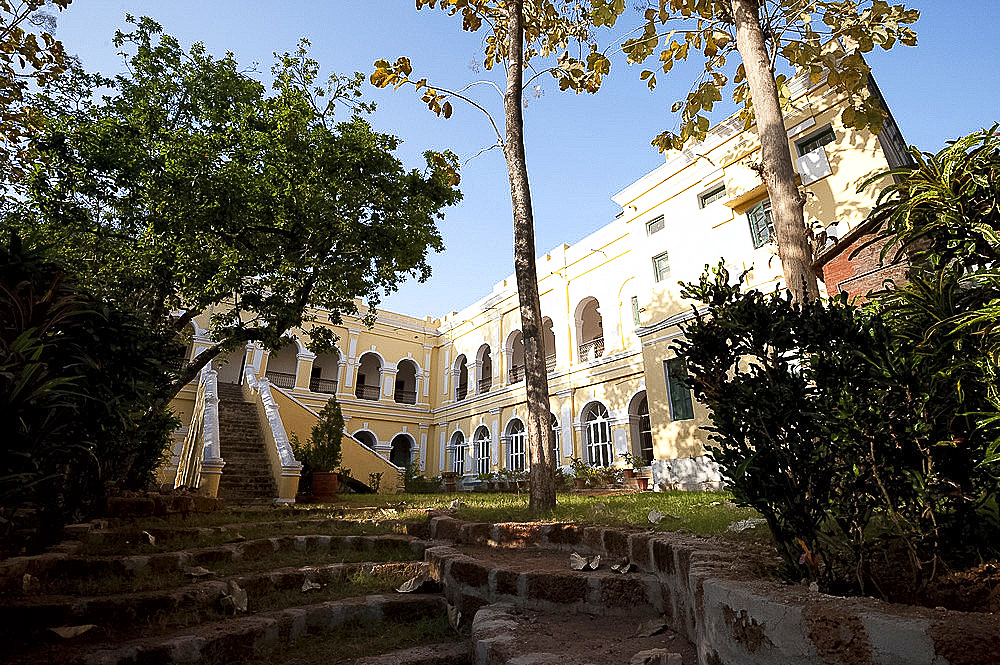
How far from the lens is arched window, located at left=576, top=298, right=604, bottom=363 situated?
18.2 metres

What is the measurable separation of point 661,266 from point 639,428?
5661 millimetres

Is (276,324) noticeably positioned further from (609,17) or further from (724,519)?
(724,519)

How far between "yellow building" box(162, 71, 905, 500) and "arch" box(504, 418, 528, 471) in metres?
0.08

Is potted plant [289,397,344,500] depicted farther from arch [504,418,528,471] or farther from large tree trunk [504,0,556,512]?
arch [504,418,528,471]

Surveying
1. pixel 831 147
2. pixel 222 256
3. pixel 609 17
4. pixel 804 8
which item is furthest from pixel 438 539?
pixel 831 147

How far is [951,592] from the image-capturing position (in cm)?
172

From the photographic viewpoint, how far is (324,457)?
10570 mm

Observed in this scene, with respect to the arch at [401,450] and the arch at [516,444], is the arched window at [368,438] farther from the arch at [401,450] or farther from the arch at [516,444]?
the arch at [516,444]

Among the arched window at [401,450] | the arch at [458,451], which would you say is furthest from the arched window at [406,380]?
the arch at [458,451]

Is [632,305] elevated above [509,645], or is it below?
above

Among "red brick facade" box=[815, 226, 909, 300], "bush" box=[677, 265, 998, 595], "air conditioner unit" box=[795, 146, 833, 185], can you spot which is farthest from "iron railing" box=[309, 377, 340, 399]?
"bush" box=[677, 265, 998, 595]

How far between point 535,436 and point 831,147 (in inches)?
339

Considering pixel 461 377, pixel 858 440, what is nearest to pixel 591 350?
pixel 461 377

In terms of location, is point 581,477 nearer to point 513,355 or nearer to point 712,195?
point 712,195
